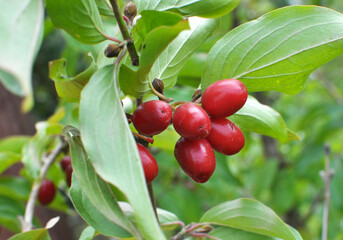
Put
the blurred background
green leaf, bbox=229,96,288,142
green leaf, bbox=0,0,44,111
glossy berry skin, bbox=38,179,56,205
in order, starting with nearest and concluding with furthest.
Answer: green leaf, bbox=0,0,44,111, green leaf, bbox=229,96,288,142, glossy berry skin, bbox=38,179,56,205, the blurred background

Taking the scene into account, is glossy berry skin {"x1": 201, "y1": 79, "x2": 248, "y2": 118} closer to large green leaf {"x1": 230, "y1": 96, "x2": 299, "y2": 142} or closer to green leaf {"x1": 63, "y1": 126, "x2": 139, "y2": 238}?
large green leaf {"x1": 230, "y1": 96, "x2": 299, "y2": 142}

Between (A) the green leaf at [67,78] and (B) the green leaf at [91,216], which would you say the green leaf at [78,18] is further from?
(B) the green leaf at [91,216]

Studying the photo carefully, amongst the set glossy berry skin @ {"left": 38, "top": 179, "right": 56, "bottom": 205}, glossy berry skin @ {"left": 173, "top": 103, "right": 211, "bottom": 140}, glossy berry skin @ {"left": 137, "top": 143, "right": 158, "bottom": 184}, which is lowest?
glossy berry skin @ {"left": 38, "top": 179, "right": 56, "bottom": 205}

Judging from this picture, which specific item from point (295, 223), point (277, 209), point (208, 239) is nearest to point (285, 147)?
point (295, 223)

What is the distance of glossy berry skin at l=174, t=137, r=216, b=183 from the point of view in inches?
31.2

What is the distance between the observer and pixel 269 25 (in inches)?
35.2

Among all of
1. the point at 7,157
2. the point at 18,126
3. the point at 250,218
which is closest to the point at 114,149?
the point at 250,218

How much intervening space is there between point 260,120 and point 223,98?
26 cm

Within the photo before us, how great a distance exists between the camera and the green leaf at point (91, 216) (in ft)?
2.62

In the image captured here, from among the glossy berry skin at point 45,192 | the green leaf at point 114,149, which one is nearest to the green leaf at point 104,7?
the green leaf at point 114,149

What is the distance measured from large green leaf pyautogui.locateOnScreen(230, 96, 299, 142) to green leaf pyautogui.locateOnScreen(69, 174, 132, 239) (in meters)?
0.44

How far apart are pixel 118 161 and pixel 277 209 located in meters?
2.16

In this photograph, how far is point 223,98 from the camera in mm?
798

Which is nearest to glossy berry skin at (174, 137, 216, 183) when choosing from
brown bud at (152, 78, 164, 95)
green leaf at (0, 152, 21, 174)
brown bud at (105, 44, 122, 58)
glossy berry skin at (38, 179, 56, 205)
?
brown bud at (152, 78, 164, 95)
